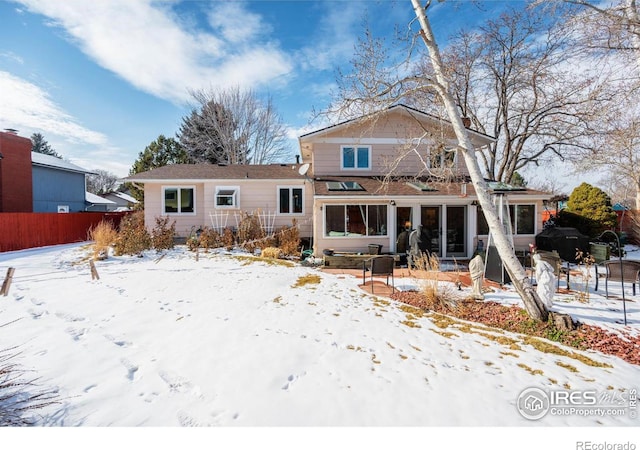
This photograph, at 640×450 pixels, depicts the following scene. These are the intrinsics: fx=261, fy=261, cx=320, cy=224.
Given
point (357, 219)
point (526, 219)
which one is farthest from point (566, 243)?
point (357, 219)

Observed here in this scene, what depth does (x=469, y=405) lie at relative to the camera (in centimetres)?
285

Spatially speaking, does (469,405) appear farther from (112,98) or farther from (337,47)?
(112,98)

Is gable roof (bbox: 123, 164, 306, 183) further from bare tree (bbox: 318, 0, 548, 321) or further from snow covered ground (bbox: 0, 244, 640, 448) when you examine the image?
snow covered ground (bbox: 0, 244, 640, 448)

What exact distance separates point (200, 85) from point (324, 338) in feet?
91.9

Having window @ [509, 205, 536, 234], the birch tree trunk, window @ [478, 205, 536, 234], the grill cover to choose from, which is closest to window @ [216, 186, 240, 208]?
the birch tree trunk

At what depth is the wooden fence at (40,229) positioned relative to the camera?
44.2 ft

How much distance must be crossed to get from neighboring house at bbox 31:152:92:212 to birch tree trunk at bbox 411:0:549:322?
2748 centimetres

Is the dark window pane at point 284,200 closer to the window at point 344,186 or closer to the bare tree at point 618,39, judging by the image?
A: the window at point 344,186

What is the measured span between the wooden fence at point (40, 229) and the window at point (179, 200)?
214 inches

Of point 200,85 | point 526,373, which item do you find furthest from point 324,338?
point 200,85

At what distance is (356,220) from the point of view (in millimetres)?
11031

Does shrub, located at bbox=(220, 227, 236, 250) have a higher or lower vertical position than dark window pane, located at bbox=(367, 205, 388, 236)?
lower

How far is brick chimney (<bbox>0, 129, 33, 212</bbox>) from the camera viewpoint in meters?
17.3

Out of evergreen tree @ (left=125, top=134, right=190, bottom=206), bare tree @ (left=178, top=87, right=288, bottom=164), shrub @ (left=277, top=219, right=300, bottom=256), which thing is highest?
bare tree @ (left=178, top=87, right=288, bottom=164)
